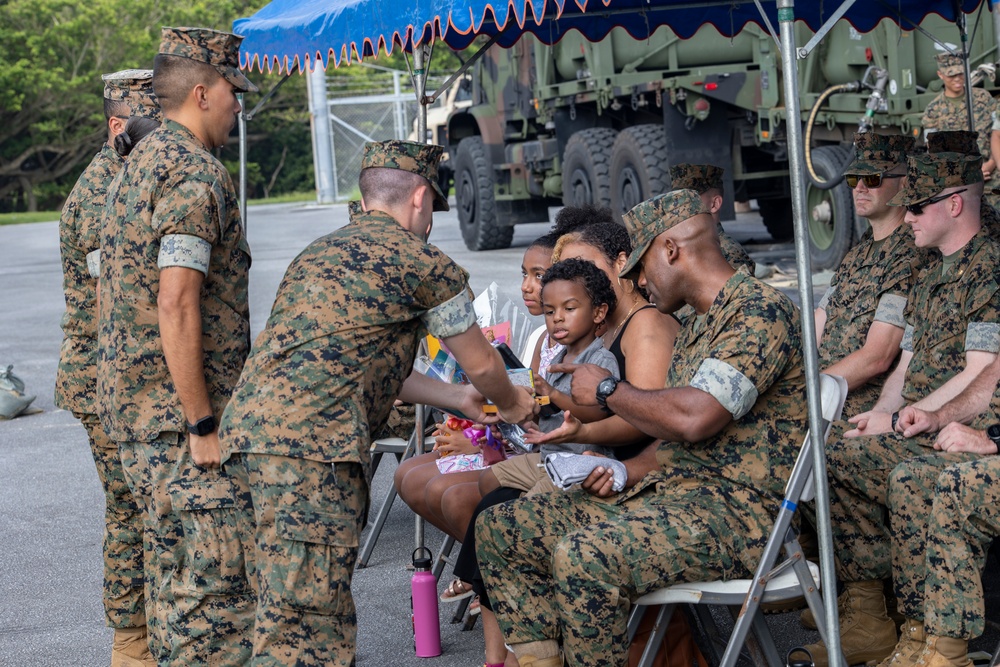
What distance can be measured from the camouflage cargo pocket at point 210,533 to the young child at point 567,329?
35.4 inches

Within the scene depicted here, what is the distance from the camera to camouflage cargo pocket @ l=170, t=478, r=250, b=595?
3535mm

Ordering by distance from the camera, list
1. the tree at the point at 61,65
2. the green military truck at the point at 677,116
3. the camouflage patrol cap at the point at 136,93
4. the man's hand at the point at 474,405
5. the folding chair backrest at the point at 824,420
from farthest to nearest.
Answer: the tree at the point at 61,65
the green military truck at the point at 677,116
the camouflage patrol cap at the point at 136,93
the man's hand at the point at 474,405
the folding chair backrest at the point at 824,420

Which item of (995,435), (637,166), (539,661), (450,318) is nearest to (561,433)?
(450,318)

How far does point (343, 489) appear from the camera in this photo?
331 centimetres

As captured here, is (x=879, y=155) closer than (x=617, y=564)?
No

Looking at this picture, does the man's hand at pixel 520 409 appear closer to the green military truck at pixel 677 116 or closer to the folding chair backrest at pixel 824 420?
the folding chair backrest at pixel 824 420

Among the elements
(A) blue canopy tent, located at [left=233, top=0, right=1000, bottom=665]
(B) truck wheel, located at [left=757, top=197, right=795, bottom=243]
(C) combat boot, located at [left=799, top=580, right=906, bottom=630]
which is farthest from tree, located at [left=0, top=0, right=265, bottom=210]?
(C) combat boot, located at [left=799, top=580, right=906, bottom=630]

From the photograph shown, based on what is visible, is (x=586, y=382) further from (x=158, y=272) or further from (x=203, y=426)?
(x=158, y=272)

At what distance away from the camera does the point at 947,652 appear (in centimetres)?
347

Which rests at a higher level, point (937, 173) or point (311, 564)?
point (937, 173)

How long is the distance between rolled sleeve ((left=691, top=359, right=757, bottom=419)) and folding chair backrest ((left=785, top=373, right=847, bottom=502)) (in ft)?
0.60

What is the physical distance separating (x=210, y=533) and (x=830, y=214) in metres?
8.66

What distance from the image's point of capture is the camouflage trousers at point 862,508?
3.96 metres

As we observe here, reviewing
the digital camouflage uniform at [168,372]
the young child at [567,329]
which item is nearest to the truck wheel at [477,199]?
the young child at [567,329]
